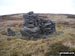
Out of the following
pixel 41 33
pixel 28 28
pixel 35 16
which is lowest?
pixel 41 33

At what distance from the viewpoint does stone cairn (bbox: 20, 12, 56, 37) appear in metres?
19.3

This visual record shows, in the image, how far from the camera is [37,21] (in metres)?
22.2

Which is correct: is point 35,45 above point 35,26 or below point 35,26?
below

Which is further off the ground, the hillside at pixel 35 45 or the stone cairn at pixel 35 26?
the stone cairn at pixel 35 26

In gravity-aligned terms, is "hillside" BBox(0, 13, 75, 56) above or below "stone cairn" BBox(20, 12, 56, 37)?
below

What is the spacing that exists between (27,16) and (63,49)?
12002mm

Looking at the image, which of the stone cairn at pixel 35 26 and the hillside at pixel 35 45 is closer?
the hillside at pixel 35 45

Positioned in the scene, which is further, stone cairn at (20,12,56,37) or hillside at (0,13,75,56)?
stone cairn at (20,12,56,37)

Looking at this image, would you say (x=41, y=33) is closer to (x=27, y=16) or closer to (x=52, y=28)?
(x=52, y=28)

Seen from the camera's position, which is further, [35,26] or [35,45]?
[35,26]

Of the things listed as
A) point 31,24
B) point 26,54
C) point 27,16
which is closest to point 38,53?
point 26,54

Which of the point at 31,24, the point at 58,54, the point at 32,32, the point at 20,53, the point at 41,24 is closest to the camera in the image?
the point at 58,54

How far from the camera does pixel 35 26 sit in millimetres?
21219

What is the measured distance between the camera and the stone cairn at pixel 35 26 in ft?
63.4
